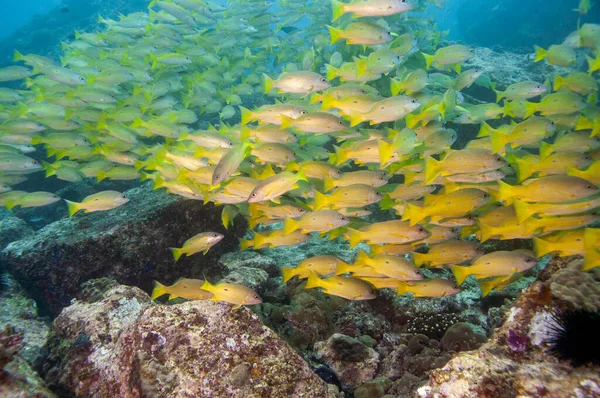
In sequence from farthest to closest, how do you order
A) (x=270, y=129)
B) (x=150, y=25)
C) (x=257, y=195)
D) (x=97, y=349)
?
(x=150, y=25)
(x=270, y=129)
(x=257, y=195)
(x=97, y=349)

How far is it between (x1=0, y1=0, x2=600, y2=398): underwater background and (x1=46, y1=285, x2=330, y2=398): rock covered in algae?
2cm

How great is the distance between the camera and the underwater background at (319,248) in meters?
2.66

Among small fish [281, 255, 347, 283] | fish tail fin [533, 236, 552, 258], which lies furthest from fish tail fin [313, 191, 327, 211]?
fish tail fin [533, 236, 552, 258]

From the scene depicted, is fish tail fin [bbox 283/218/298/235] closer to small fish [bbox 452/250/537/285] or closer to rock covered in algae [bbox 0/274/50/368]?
small fish [bbox 452/250/537/285]

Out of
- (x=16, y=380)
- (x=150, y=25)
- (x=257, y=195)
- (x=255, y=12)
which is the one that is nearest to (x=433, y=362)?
(x=257, y=195)

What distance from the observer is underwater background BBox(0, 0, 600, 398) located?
2.66 m

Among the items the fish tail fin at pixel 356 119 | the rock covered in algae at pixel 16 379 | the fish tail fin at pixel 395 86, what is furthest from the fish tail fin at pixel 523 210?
the rock covered in algae at pixel 16 379

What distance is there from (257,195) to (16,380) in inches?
99.2

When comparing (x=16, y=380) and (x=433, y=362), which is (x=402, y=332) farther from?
(x=16, y=380)

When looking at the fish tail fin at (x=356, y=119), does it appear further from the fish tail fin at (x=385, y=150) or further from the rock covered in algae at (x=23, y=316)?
the rock covered in algae at (x=23, y=316)

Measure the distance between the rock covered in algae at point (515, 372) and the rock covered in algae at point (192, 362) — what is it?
112 centimetres

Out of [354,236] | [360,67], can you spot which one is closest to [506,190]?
[354,236]

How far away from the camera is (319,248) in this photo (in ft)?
26.6

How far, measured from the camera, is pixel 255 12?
45.5 ft
